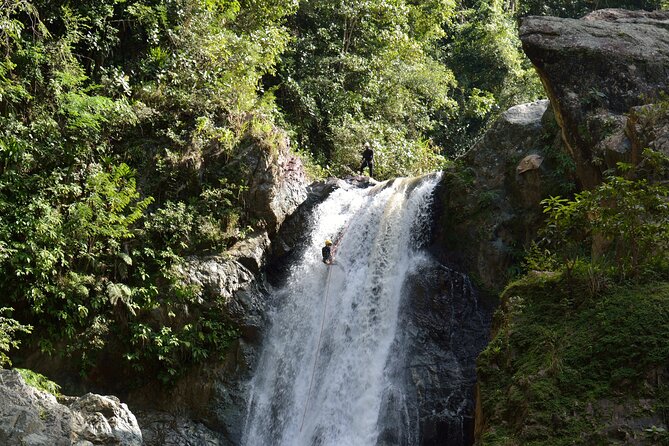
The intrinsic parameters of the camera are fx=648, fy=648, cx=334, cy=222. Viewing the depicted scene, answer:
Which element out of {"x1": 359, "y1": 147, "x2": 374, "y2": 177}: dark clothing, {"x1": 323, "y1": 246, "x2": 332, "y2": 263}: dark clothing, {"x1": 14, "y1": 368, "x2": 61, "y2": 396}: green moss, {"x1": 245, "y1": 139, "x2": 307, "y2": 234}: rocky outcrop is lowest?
{"x1": 14, "y1": 368, "x2": 61, "y2": 396}: green moss

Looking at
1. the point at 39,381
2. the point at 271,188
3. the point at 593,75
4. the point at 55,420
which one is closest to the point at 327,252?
the point at 271,188

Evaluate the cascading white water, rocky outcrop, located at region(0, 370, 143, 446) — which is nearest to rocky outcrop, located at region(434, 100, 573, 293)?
the cascading white water

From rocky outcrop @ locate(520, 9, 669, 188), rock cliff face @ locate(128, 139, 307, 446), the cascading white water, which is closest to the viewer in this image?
rocky outcrop @ locate(520, 9, 669, 188)

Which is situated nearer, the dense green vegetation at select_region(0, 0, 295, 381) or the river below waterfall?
the river below waterfall

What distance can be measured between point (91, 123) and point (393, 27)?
44.5 feet

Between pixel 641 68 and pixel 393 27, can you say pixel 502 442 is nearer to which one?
pixel 641 68

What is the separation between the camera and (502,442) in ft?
23.5

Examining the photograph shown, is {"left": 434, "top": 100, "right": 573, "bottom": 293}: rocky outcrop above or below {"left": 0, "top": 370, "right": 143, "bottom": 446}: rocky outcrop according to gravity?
above

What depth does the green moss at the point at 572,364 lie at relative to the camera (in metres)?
6.69

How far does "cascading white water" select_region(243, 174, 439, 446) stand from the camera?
1195 cm

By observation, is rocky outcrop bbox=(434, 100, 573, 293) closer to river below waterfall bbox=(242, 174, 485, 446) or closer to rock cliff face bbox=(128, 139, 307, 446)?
river below waterfall bbox=(242, 174, 485, 446)

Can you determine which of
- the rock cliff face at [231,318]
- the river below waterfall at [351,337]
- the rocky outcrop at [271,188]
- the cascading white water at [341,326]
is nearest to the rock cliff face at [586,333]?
the river below waterfall at [351,337]

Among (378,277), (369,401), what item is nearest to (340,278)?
(378,277)

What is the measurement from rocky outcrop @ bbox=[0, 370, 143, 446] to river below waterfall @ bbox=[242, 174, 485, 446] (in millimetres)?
4674
